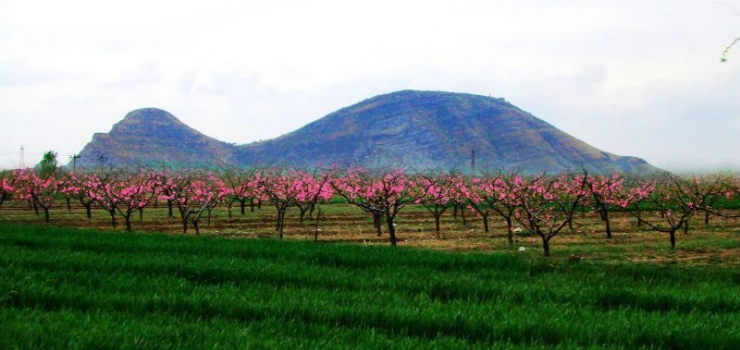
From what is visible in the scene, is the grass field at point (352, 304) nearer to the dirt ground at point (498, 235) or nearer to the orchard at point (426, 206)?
the dirt ground at point (498, 235)

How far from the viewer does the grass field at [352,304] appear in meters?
5.84

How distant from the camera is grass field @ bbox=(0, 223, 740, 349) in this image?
5.84 meters

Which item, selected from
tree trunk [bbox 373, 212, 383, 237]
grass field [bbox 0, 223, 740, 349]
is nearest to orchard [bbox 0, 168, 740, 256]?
tree trunk [bbox 373, 212, 383, 237]

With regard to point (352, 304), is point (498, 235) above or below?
below

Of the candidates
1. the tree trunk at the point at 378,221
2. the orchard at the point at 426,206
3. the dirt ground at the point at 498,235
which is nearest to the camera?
the dirt ground at the point at 498,235

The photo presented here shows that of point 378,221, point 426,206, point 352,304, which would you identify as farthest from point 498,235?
point 352,304

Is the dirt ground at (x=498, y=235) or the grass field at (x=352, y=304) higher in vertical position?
the grass field at (x=352, y=304)

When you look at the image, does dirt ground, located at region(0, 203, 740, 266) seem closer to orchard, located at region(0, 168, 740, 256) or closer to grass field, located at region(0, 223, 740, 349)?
orchard, located at region(0, 168, 740, 256)

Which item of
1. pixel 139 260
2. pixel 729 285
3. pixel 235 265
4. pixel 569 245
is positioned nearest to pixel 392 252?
pixel 235 265

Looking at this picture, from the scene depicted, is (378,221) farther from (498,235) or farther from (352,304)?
(352,304)

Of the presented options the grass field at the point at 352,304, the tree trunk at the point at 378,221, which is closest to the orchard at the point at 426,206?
the tree trunk at the point at 378,221

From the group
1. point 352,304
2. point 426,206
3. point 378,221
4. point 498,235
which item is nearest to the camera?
point 352,304

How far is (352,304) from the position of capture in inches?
308

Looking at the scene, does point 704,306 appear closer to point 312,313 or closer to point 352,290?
point 352,290
